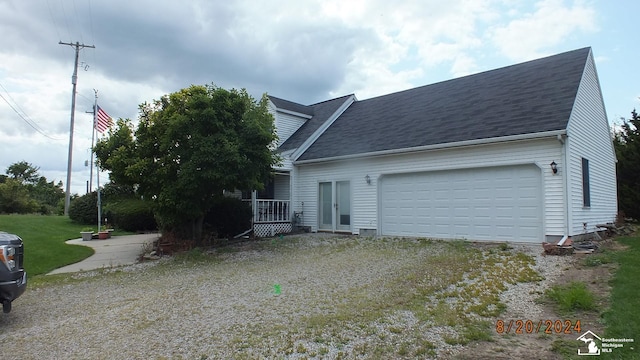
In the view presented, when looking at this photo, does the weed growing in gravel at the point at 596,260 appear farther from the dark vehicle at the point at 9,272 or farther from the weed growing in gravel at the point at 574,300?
the dark vehicle at the point at 9,272

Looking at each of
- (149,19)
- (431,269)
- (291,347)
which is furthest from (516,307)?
(149,19)

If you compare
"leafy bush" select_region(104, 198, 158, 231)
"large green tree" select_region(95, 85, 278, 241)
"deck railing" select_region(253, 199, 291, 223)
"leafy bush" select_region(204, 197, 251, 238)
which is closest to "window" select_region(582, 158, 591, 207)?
"large green tree" select_region(95, 85, 278, 241)

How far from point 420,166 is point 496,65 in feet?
19.4

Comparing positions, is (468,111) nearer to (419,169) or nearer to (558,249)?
(419,169)

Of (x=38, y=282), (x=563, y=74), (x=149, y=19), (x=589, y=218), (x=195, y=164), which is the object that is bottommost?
(x=38, y=282)

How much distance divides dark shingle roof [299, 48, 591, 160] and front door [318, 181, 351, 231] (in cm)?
124

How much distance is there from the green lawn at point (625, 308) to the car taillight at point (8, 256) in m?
6.81

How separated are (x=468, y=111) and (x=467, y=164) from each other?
2324mm

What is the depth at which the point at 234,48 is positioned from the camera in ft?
43.2

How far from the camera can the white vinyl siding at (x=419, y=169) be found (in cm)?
963

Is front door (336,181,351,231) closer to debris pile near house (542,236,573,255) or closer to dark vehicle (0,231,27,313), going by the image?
debris pile near house (542,236,573,255)

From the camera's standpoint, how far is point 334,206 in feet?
47.5

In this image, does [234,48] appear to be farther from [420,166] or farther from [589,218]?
[589,218]

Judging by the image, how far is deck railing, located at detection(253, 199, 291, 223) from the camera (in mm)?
14362
